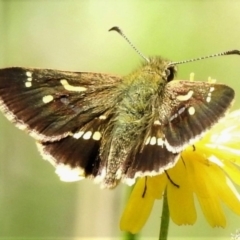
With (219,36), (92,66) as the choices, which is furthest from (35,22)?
(219,36)

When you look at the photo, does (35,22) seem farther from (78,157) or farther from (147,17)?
(78,157)

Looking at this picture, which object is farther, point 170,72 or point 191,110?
point 170,72

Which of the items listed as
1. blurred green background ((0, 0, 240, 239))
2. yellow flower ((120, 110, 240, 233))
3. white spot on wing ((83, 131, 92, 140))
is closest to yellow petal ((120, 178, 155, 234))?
yellow flower ((120, 110, 240, 233))

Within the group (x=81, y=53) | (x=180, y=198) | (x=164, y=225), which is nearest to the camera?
(x=164, y=225)

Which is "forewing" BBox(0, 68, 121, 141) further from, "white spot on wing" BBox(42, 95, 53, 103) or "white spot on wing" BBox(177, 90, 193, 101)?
"white spot on wing" BBox(177, 90, 193, 101)

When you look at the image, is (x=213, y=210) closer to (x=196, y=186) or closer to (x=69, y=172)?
(x=196, y=186)

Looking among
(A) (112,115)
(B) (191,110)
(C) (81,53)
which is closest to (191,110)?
(B) (191,110)

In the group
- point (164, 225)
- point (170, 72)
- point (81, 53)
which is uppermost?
point (81, 53)
